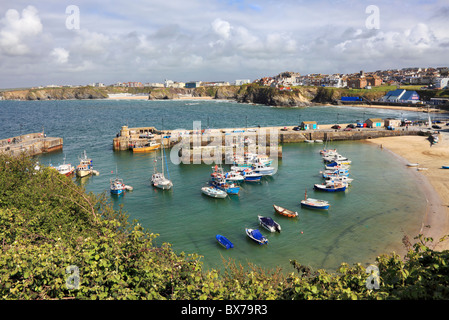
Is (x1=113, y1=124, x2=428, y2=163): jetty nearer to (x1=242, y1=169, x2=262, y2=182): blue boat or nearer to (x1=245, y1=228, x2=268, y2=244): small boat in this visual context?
(x1=242, y1=169, x2=262, y2=182): blue boat

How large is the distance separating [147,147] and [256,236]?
117 feet

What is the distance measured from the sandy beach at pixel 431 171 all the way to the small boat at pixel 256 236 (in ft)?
34.1

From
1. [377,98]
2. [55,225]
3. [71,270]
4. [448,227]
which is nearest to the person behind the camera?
[71,270]

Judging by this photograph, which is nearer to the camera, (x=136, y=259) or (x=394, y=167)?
(x=136, y=259)

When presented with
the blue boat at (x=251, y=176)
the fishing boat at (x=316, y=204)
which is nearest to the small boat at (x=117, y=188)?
the blue boat at (x=251, y=176)

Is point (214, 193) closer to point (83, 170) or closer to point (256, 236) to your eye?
point (256, 236)

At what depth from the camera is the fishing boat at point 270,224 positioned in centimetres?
2288

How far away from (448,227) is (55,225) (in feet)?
84.9

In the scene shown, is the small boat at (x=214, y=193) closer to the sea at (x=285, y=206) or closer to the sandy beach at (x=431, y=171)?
the sea at (x=285, y=206)

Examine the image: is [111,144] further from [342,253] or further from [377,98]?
[377,98]

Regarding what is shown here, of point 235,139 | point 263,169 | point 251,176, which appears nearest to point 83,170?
point 251,176

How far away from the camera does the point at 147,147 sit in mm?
52250

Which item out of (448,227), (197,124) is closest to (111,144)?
(197,124)

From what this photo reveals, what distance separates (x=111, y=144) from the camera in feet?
188
